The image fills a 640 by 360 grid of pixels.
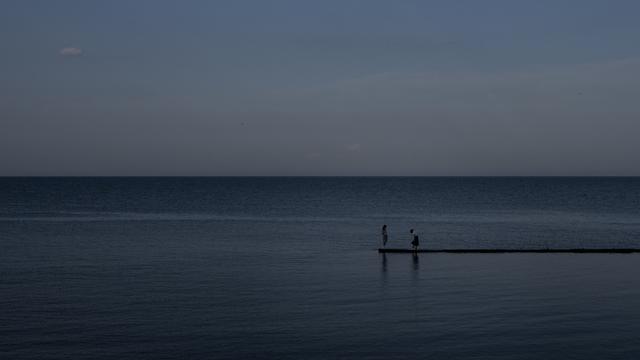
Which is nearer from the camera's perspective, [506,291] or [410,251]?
[506,291]

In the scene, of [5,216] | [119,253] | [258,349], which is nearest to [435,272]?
[258,349]

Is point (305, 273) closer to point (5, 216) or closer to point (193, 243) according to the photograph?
point (193, 243)

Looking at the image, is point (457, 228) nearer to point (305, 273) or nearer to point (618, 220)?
point (618, 220)

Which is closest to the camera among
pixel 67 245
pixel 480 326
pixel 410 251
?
pixel 480 326

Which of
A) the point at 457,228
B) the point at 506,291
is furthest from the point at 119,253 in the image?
the point at 457,228

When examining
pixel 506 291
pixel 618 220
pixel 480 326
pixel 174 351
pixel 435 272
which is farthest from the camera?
pixel 618 220

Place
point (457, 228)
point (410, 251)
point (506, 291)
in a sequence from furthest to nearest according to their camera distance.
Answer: point (457, 228)
point (410, 251)
point (506, 291)

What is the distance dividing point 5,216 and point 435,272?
80.6 metres

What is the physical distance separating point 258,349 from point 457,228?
66.3m

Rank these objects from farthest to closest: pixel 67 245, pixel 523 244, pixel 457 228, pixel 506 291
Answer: pixel 457 228, pixel 523 244, pixel 67 245, pixel 506 291

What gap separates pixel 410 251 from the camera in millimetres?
56438

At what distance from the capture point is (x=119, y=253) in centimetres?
5728

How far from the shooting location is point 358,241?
70.6 meters

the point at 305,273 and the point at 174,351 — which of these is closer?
the point at 174,351
